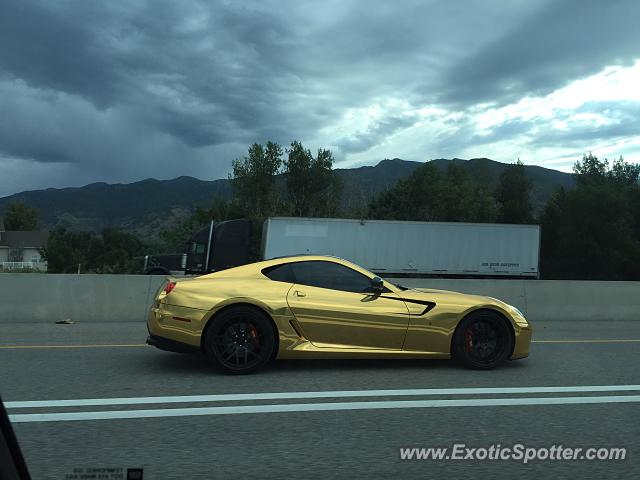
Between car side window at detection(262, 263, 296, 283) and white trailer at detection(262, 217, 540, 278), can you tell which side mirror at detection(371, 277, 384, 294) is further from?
white trailer at detection(262, 217, 540, 278)

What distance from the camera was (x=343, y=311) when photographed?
6.44 metres

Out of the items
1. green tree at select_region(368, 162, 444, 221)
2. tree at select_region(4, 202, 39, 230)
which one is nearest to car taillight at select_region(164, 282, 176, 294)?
green tree at select_region(368, 162, 444, 221)

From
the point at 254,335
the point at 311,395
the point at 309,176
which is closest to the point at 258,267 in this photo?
the point at 254,335

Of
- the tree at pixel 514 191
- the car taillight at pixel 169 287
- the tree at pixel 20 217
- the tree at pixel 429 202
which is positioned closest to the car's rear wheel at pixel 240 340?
the car taillight at pixel 169 287

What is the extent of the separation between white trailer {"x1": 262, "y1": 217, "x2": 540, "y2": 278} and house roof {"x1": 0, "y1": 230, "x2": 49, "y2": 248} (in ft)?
245

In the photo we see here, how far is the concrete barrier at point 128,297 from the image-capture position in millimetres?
11516

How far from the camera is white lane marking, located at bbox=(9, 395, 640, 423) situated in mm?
4645

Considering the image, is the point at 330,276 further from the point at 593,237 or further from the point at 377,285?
the point at 593,237

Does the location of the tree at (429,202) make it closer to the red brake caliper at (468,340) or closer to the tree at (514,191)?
the tree at (514,191)

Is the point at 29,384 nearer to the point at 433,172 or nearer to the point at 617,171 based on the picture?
the point at 433,172

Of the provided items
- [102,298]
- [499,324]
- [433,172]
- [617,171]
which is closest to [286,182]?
[433,172]

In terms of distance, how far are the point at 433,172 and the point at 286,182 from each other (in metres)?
18.1

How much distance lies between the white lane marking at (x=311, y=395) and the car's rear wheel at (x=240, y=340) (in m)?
0.82

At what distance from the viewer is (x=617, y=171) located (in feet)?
237
